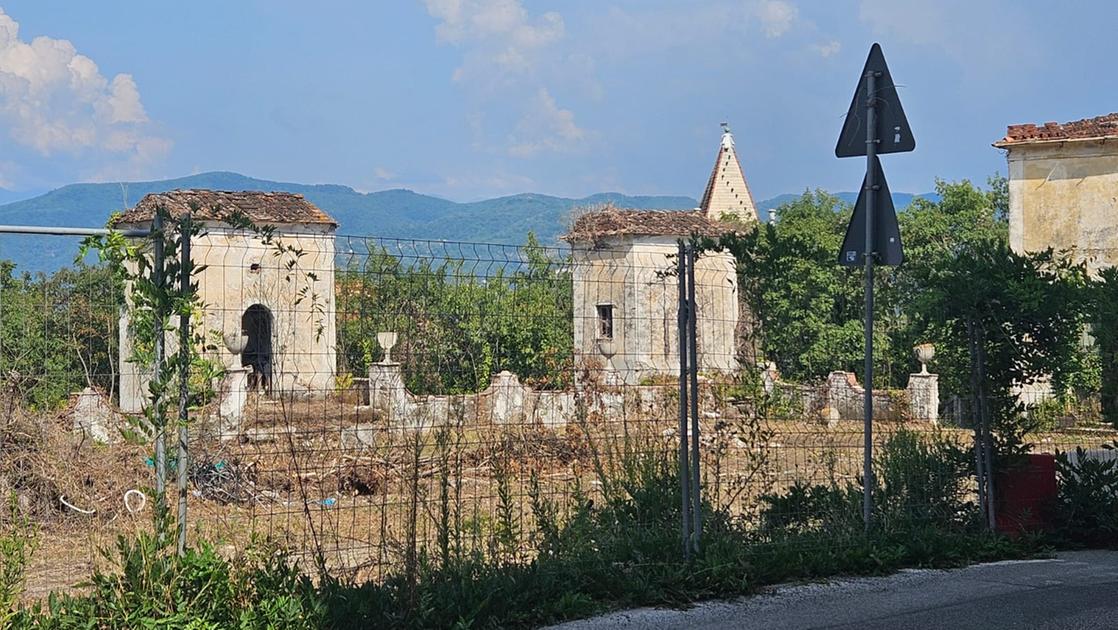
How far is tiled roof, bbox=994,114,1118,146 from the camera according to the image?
2764cm

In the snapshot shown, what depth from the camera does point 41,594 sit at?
28.3 feet

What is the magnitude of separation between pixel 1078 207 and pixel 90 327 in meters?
27.1

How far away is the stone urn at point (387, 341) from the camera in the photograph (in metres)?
6.86

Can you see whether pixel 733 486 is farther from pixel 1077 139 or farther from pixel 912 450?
pixel 1077 139

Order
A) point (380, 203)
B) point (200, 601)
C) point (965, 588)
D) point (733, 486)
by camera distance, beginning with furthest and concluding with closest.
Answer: point (380, 203), point (733, 486), point (965, 588), point (200, 601)

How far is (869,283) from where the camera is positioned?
27.8 feet

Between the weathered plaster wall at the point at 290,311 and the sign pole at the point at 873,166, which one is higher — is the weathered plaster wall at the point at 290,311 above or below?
below

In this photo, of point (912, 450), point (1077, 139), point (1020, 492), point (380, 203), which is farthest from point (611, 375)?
point (380, 203)

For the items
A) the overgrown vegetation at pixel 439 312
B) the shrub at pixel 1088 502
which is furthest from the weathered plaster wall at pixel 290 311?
the shrub at pixel 1088 502

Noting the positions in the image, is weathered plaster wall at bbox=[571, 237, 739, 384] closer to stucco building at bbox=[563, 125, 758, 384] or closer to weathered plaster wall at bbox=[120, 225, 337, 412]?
stucco building at bbox=[563, 125, 758, 384]

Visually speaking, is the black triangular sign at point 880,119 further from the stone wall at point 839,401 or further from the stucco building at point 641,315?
the stone wall at point 839,401

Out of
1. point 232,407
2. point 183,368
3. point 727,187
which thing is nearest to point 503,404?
point 232,407

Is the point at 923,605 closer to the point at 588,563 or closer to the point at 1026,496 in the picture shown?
the point at 588,563

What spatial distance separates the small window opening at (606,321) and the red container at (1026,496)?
11.5 ft
